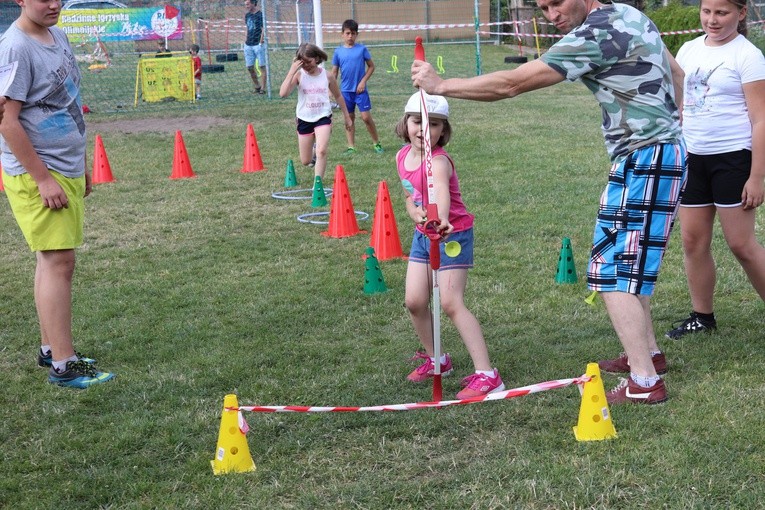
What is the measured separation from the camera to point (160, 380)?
538cm

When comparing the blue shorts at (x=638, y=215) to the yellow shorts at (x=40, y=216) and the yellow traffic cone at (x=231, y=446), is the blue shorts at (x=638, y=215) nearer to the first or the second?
the yellow traffic cone at (x=231, y=446)

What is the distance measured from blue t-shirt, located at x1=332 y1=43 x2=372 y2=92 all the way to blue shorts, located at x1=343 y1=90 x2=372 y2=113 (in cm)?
9

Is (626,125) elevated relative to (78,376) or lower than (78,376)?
elevated

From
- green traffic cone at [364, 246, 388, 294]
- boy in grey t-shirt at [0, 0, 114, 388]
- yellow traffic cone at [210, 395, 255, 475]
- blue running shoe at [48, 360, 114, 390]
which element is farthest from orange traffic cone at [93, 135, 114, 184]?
yellow traffic cone at [210, 395, 255, 475]

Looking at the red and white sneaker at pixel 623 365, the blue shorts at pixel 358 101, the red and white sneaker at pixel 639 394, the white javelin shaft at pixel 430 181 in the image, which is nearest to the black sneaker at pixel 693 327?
the red and white sneaker at pixel 623 365

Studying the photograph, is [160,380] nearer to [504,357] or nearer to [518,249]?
[504,357]

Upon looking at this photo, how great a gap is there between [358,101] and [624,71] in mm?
10266

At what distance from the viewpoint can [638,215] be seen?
14.7ft

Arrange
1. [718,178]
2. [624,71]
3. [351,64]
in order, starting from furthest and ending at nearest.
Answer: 1. [351,64]
2. [718,178]
3. [624,71]

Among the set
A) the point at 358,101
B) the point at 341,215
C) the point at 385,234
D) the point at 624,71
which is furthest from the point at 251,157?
the point at 624,71

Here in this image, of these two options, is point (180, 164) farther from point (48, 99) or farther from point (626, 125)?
point (626, 125)

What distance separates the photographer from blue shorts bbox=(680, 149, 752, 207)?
5.24 metres

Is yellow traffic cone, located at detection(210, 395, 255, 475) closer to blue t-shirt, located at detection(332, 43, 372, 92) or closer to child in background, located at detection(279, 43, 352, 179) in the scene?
child in background, located at detection(279, 43, 352, 179)

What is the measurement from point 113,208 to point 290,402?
6.30 m
